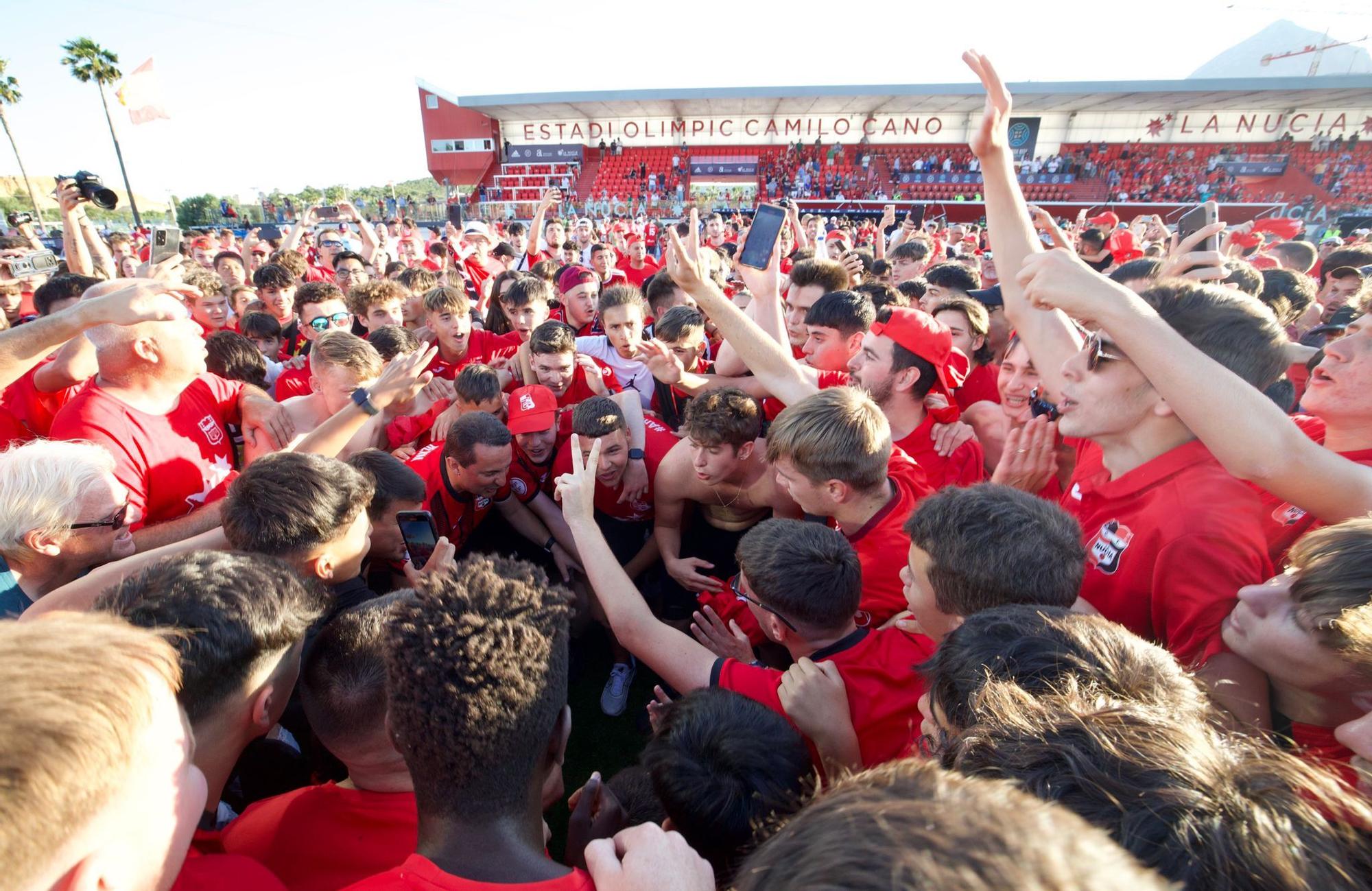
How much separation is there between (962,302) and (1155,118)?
43355mm

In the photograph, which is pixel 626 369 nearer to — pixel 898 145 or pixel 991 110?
pixel 991 110

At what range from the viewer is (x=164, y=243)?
526 centimetres

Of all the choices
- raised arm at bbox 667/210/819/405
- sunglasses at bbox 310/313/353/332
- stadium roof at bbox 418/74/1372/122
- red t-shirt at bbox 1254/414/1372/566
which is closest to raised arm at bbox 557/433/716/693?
raised arm at bbox 667/210/819/405

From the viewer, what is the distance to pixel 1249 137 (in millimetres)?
34469

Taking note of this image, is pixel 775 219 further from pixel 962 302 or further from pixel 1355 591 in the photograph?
pixel 1355 591

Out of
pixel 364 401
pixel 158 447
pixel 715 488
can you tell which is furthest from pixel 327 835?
pixel 715 488

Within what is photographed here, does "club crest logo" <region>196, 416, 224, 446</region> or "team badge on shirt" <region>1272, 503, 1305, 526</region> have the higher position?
"team badge on shirt" <region>1272, 503, 1305, 526</region>

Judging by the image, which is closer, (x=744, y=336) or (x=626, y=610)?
(x=626, y=610)

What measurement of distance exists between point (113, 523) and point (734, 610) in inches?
91.8

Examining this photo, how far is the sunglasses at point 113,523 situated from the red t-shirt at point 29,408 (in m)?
1.80

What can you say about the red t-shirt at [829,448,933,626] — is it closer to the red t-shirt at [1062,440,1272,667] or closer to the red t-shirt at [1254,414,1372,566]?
the red t-shirt at [1062,440,1272,667]

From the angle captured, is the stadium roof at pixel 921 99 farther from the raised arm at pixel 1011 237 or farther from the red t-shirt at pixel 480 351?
the raised arm at pixel 1011 237

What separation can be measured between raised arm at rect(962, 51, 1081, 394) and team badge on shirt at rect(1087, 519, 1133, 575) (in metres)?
0.71

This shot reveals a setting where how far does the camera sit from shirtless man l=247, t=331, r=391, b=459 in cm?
345
